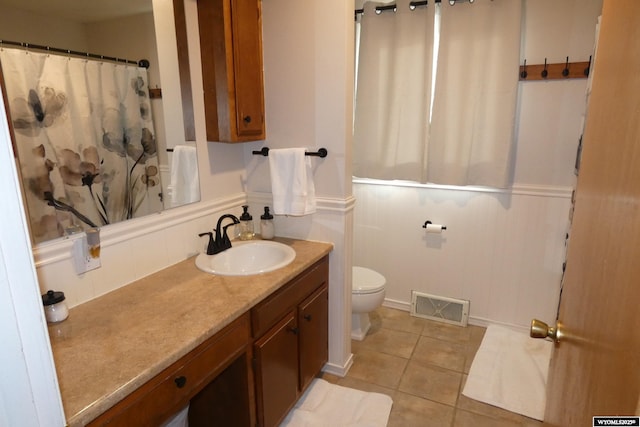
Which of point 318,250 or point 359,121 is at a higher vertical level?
point 359,121

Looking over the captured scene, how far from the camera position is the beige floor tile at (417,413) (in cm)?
189

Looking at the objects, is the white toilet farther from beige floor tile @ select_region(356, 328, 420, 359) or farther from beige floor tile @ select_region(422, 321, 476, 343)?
beige floor tile @ select_region(422, 321, 476, 343)

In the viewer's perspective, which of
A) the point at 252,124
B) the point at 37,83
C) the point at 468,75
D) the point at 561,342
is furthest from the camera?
the point at 468,75

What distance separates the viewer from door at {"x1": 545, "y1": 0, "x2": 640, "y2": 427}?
0.50 metres

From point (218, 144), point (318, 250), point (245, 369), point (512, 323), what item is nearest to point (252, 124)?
point (218, 144)

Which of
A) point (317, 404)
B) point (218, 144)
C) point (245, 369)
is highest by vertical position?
point (218, 144)

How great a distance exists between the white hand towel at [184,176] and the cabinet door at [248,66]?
0.86ft

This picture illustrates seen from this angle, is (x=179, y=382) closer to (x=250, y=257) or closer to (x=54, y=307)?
(x=54, y=307)

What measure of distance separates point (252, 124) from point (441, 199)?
146cm

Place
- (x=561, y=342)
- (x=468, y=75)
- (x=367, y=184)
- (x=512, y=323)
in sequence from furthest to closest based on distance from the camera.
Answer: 1. (x=367, y=184)
2. (x=512, y=323)
3. (x=468, y=75)
4. (x=561, y=342)

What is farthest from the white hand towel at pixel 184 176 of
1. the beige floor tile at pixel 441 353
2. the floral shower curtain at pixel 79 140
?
the beige floor tile at pixel 441 353

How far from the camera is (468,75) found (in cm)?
235

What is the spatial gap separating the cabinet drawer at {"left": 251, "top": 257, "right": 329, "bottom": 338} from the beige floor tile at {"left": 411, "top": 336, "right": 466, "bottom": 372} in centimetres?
91

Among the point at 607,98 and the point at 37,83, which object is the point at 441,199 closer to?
the point at 607,98
